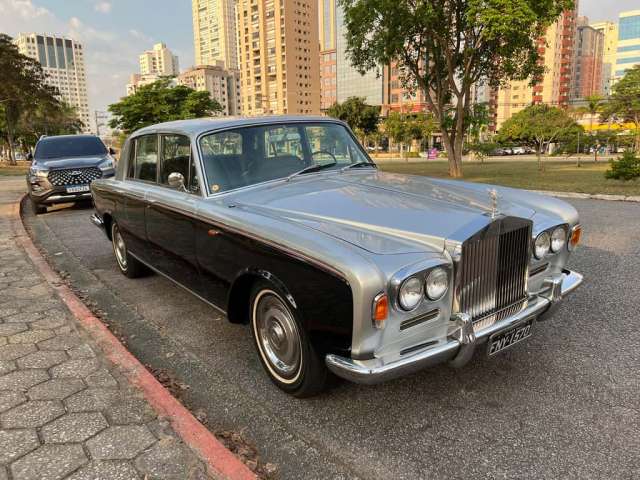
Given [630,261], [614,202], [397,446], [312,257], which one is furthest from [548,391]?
[614,202]

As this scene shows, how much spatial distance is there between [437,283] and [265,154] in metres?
1.95

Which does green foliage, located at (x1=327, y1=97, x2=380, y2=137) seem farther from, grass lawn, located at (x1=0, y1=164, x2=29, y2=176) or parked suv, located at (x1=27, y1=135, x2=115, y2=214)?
A: parked suv, located at (x1=27, y1=135, x2=115, y2=214)

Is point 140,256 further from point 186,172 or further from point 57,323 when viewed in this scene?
point 186,172

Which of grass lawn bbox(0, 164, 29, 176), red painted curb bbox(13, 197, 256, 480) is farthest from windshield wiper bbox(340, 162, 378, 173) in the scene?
grass lawn bbox(0, 164, 29, 176)

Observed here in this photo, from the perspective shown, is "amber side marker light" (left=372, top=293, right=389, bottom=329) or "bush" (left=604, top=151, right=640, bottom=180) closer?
"amber side marker light" (left=372, top=293, right=389, bottom=329)

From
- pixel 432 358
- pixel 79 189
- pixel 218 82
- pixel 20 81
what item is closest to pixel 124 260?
pixel 432 358

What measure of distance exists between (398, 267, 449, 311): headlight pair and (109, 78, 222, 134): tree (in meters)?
34.3

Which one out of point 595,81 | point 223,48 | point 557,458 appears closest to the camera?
point 557,458

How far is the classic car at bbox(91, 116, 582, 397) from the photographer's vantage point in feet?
7.68

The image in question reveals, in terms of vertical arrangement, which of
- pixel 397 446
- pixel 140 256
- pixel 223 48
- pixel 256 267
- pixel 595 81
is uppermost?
pixel 223 48

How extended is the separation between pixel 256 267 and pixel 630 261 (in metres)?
4.91

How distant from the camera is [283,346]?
2891 mm

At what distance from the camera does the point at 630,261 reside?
5605 millimetres

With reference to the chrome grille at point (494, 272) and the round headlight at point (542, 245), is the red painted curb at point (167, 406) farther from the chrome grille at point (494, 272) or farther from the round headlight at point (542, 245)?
the round headlight at point (542, 245)
